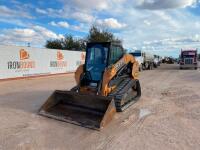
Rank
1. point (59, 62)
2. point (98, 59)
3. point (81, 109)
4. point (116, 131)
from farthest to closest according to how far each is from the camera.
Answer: point (59, 62) < point (98, 59) < point (81, 109) < point (116, 131)

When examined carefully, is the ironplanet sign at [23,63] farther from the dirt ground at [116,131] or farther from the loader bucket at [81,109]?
the loader bucket at [81,109]

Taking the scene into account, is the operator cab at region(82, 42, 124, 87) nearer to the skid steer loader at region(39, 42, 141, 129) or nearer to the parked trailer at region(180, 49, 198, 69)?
the skid steer loader at region(39, 42, 141, 129)

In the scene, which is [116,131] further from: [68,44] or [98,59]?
[68,44]

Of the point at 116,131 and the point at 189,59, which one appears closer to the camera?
the point at 116,131

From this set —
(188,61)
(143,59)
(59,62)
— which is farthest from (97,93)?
(188,61)

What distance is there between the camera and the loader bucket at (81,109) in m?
5.88

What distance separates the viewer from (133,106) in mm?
8102

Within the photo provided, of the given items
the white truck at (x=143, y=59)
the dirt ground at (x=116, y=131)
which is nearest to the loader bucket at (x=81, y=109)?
the dirt ground at (x=116, y=131)

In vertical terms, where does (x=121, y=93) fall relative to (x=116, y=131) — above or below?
above

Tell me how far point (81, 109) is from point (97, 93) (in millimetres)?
727

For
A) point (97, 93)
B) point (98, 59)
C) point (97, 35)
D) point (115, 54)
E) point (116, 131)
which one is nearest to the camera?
point (116, 131)

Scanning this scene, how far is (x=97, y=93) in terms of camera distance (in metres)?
7.00

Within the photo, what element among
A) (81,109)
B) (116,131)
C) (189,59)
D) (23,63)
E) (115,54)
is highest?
(189,59)

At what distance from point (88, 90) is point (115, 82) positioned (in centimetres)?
96
